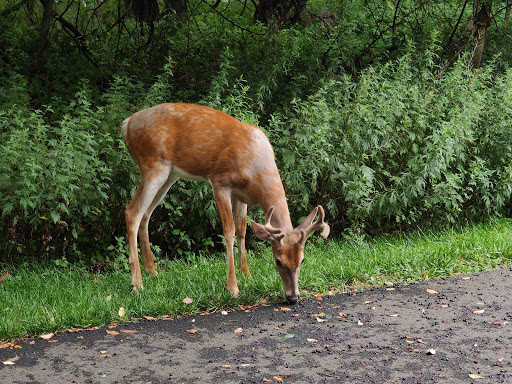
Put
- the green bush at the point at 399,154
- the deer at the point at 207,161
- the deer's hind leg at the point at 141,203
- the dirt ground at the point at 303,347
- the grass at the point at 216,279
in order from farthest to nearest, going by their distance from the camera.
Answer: the green bush at the point at 399,154 → the deer's hind leg at the point at 141,203 → the deer at the point at 207,161 → the grass at the point at 216,279 → the dirt ground at the point at 303,347

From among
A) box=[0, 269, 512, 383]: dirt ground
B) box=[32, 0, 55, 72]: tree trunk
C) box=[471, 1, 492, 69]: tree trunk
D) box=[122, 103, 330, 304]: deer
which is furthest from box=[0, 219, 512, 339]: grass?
box=[32, 0, 55, 72]: tree trunk

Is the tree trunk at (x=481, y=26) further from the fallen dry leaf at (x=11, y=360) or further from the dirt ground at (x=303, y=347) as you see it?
the fallen dry leaf at (x=11, y=360)

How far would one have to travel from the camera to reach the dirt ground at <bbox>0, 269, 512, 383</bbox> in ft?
15.2

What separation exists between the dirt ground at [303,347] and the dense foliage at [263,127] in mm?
2103

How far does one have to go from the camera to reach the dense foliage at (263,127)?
7520 mm

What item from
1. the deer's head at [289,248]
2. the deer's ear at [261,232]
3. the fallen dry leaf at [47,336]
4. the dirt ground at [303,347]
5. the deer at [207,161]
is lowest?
the dirt ground at [303,347]

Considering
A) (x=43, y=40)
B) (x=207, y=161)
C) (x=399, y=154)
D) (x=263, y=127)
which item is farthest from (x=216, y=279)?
(x=43, y=40)

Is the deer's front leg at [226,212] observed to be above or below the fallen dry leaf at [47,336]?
above

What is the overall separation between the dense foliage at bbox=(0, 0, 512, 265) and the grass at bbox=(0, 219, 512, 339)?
17.0 inches

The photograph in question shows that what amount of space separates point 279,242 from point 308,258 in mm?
1534

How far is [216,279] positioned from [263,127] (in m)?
2.85

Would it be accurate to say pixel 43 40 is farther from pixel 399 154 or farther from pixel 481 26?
pixel 481 26

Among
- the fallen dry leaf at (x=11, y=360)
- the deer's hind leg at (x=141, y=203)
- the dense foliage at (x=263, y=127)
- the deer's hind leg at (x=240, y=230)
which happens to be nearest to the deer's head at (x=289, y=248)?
the deer's hind leg at (x=240, y=230)

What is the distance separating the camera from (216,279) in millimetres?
6789
